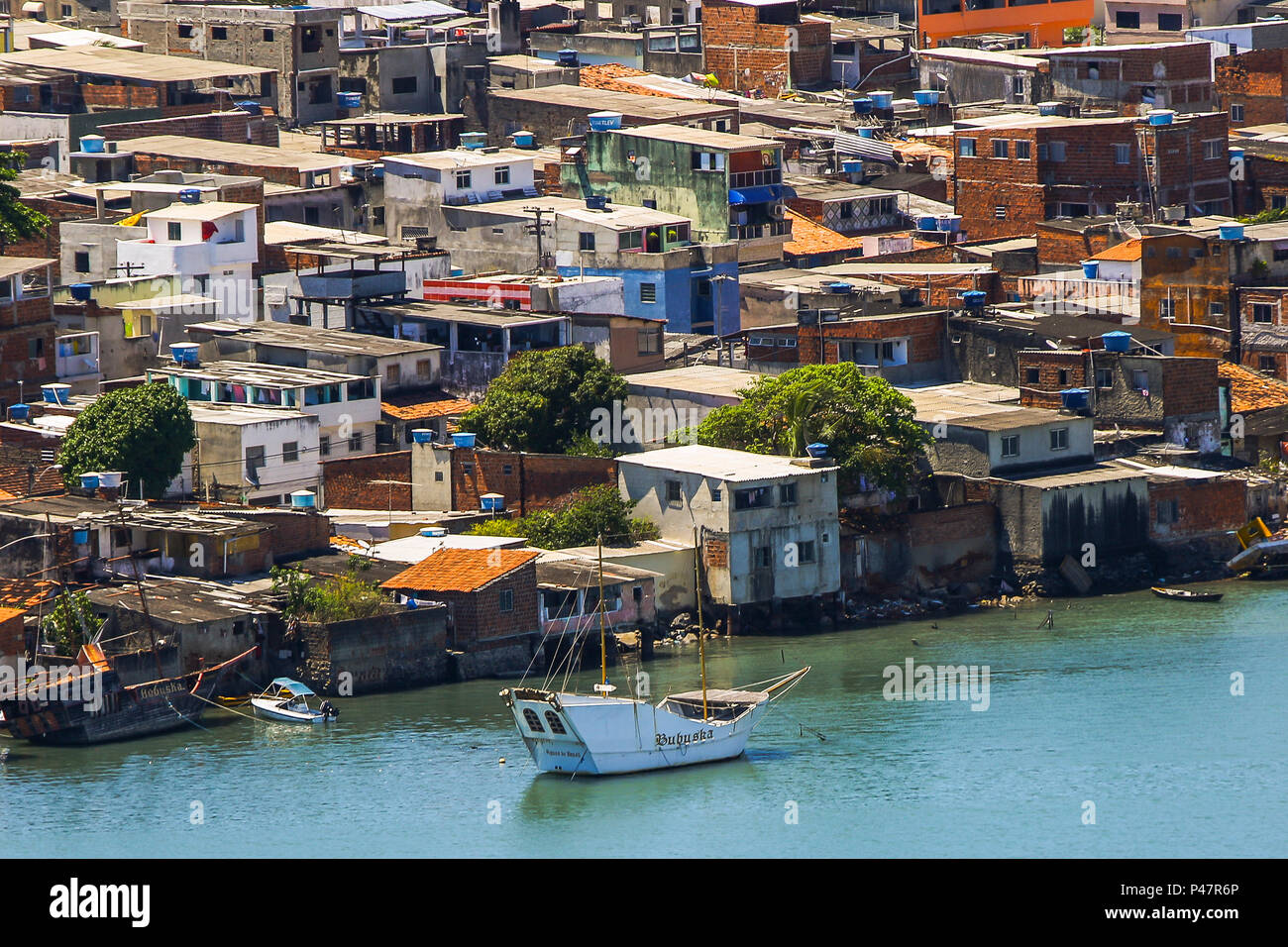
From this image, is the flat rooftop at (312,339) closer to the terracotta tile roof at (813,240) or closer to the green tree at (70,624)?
the green tree at (70,624)

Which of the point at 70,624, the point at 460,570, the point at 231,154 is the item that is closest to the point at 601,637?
the point at 460,570

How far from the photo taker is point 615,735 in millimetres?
58938

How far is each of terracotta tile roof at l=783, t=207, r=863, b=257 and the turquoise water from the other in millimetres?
28130

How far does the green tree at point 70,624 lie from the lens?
61.6 meters

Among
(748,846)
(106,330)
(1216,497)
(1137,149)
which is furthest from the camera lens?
(1137,149)

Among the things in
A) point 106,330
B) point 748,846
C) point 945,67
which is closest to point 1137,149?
point 945,67

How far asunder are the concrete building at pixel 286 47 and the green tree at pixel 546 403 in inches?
1523

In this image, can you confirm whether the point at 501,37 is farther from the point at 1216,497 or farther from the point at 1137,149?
the point at 1216,497

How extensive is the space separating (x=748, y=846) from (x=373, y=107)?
199ft

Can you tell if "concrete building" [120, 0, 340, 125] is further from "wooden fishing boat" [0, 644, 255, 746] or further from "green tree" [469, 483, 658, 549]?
"wooden fishing boat" [0, 644, 255, 746]

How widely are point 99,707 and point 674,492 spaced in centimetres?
1522

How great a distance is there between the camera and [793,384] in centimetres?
7150

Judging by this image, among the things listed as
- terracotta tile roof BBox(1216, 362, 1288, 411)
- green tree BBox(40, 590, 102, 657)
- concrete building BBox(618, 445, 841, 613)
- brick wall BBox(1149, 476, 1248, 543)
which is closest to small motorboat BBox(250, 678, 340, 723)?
green tree BBox(40, 590, 102, 657)

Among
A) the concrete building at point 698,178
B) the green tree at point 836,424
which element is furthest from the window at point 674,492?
the concrete building at point 698,178
